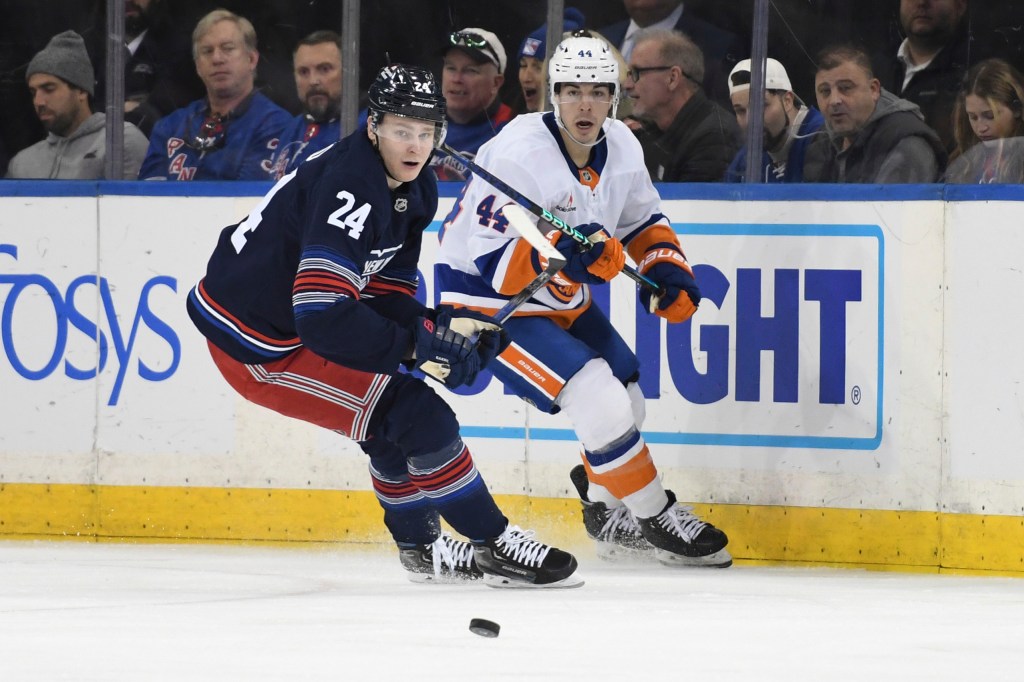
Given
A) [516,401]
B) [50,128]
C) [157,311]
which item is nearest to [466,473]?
[516,401]

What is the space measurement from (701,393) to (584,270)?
61 cm

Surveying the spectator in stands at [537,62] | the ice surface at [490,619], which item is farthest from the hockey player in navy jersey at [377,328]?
the spectator in stands at [537,62]

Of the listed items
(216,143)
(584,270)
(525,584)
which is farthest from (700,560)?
(216,143)

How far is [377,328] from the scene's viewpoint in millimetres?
3203

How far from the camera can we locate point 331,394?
11.3ft

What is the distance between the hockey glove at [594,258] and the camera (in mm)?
3742

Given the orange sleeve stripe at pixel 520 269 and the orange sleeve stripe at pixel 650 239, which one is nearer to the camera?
the orange sleeve stripe at pixel 520 269

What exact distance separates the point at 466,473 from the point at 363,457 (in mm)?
1034

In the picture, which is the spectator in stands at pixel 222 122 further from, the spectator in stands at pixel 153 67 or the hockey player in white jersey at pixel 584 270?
the hockey player in white jersey at pixel 584 270

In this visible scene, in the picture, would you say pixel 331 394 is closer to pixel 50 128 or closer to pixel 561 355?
pixel 561 355

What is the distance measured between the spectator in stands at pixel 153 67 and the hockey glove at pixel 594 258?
1.49 m

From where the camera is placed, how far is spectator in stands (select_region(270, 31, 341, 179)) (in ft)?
15.1

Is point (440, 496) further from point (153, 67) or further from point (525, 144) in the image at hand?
Result: point (153, 67)

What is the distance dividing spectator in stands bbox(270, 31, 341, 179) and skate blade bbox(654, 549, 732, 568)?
150 cm
